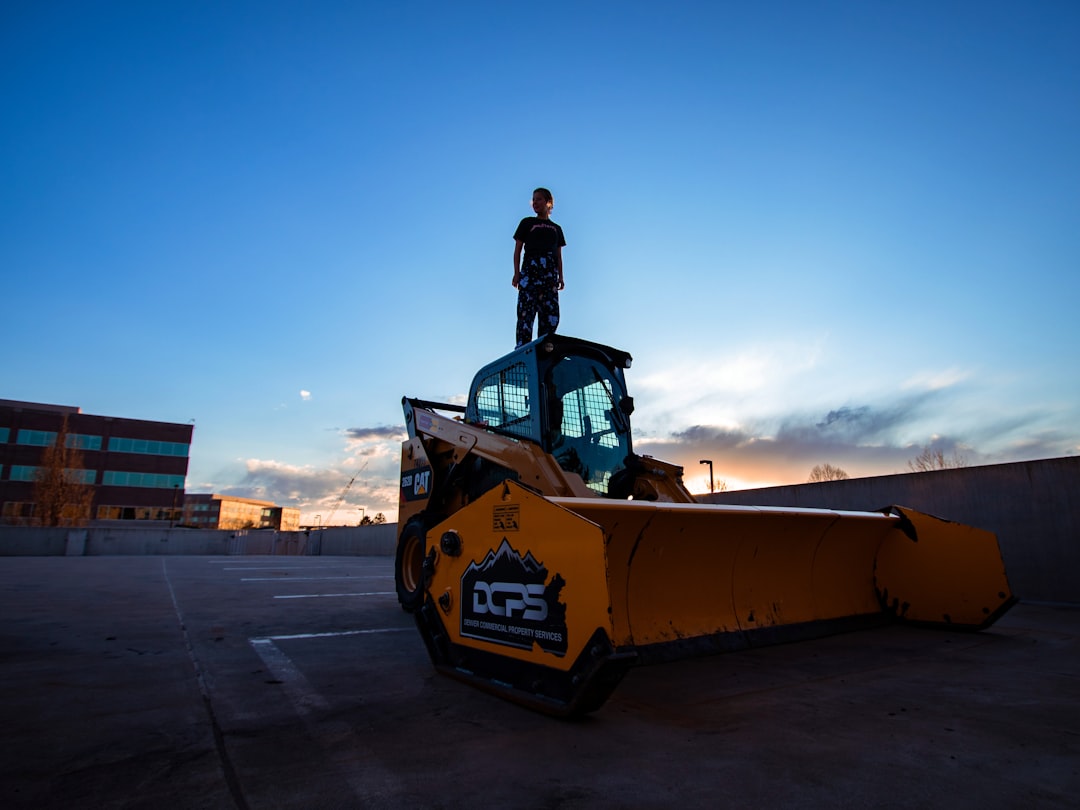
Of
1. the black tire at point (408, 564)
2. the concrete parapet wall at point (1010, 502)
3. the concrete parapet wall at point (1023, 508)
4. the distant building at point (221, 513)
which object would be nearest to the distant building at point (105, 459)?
the concrete parapet wall at point (1010, 502)

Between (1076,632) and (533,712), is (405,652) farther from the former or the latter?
(1076,632)

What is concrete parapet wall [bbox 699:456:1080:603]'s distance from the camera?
23.8 feet

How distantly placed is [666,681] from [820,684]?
0.84 m

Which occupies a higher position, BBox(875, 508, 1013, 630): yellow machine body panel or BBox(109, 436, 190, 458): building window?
BBox(109, 436, 190, 458): building window

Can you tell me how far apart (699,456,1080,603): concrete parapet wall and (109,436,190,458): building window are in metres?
59.1

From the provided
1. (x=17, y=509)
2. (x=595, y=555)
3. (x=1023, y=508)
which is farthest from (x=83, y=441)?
(x=1023, y=508)

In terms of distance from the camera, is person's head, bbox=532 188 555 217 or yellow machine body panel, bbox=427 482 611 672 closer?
yellow machine body panel, bbox=427 482 611 672

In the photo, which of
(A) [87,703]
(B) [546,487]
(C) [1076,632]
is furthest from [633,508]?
(C) [1076,632]

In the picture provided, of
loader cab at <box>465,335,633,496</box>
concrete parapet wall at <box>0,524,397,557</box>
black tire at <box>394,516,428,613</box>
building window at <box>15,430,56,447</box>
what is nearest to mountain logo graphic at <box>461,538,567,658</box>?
loader cab at <box>465,335,633,496</box>

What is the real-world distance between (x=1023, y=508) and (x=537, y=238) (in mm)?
7535

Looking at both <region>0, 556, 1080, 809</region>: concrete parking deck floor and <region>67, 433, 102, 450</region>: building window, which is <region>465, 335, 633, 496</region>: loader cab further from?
<region>67, 433, 102, 450</region>: building window

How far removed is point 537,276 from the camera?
567 cm

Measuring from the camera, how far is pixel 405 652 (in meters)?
4.01

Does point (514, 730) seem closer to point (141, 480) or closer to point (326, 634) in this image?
point (326, 634)
